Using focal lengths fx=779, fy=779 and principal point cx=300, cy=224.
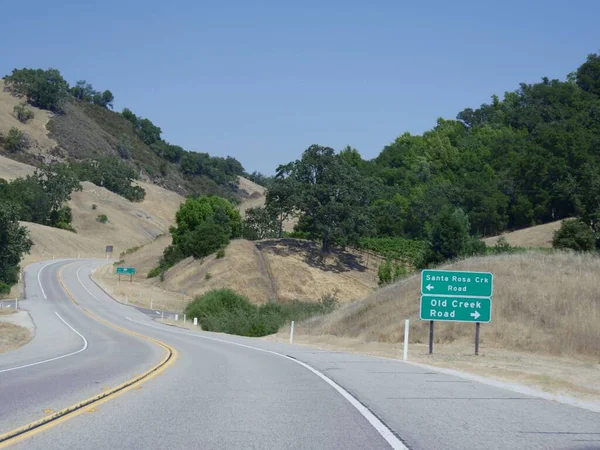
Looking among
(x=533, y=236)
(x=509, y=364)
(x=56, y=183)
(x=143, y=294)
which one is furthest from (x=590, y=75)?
(x=509, y=364)

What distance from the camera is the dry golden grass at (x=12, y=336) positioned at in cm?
3470

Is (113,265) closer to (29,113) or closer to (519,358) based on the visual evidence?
(29,113)

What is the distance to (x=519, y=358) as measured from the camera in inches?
995

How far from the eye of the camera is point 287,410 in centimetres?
1140

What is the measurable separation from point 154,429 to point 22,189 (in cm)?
13725

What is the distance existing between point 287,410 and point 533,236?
83.8 meters

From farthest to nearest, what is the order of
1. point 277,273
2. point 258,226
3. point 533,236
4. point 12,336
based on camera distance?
point 258,226
point 533,236
point 277,273
point 12,336

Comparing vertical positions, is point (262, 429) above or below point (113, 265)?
below

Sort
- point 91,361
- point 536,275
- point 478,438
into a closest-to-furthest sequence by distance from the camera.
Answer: point 478,438 → point 91,361 → point 536,275

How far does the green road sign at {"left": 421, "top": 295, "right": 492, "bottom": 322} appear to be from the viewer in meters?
25.3

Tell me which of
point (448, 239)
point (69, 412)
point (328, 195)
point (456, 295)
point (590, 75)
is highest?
point (590, 75)

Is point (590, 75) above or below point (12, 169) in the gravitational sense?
above

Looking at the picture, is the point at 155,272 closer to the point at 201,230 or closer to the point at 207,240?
the point at 201,230

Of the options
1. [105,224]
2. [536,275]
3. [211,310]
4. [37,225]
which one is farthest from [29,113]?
[536,275]
